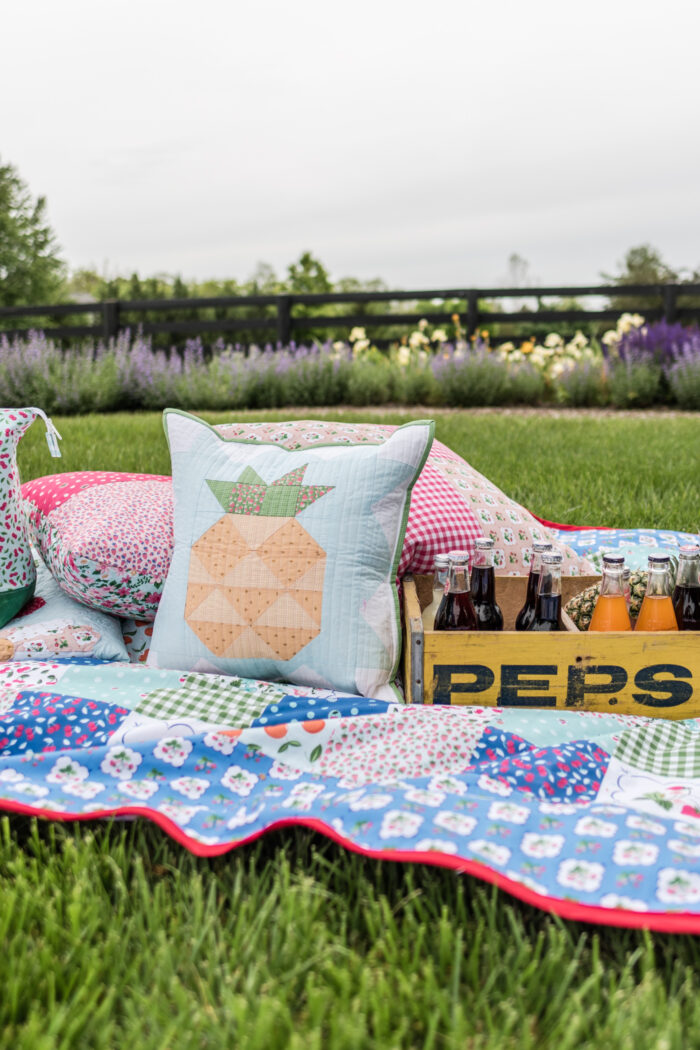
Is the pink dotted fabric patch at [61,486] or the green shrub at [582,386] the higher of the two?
the green shrub at [582,386]

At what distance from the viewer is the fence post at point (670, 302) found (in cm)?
1043

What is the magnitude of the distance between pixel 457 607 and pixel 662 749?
51 cm

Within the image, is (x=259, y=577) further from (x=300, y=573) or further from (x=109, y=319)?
(x=109, y=319)

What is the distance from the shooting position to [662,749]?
1.67m

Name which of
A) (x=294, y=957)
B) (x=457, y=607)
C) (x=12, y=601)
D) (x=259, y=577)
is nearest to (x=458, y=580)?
(x=457, y=607)

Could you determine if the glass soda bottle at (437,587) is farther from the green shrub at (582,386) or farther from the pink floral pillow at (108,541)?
the green shrub at (582,386)

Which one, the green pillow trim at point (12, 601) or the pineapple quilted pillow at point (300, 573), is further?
the green pillow trim at point (12, 601)

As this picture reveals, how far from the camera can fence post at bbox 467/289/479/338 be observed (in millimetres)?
10555

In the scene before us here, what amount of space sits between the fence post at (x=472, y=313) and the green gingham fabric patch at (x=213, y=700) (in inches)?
370

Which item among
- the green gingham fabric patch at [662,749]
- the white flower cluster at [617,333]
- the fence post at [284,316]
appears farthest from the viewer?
the fence post at [284,316]

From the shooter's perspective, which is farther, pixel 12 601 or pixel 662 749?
pixel 12 601

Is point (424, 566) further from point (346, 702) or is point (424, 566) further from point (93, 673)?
point (93, 673)

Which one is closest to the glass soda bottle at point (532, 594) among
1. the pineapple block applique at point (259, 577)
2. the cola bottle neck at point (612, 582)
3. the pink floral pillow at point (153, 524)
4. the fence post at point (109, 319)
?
the cola bottle neck at point (612, 582)

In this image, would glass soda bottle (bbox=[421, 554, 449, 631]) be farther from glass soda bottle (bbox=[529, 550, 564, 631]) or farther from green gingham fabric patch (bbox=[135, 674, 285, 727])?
green gingham fabric patch (bbox=[135, 674, 285, 727])
